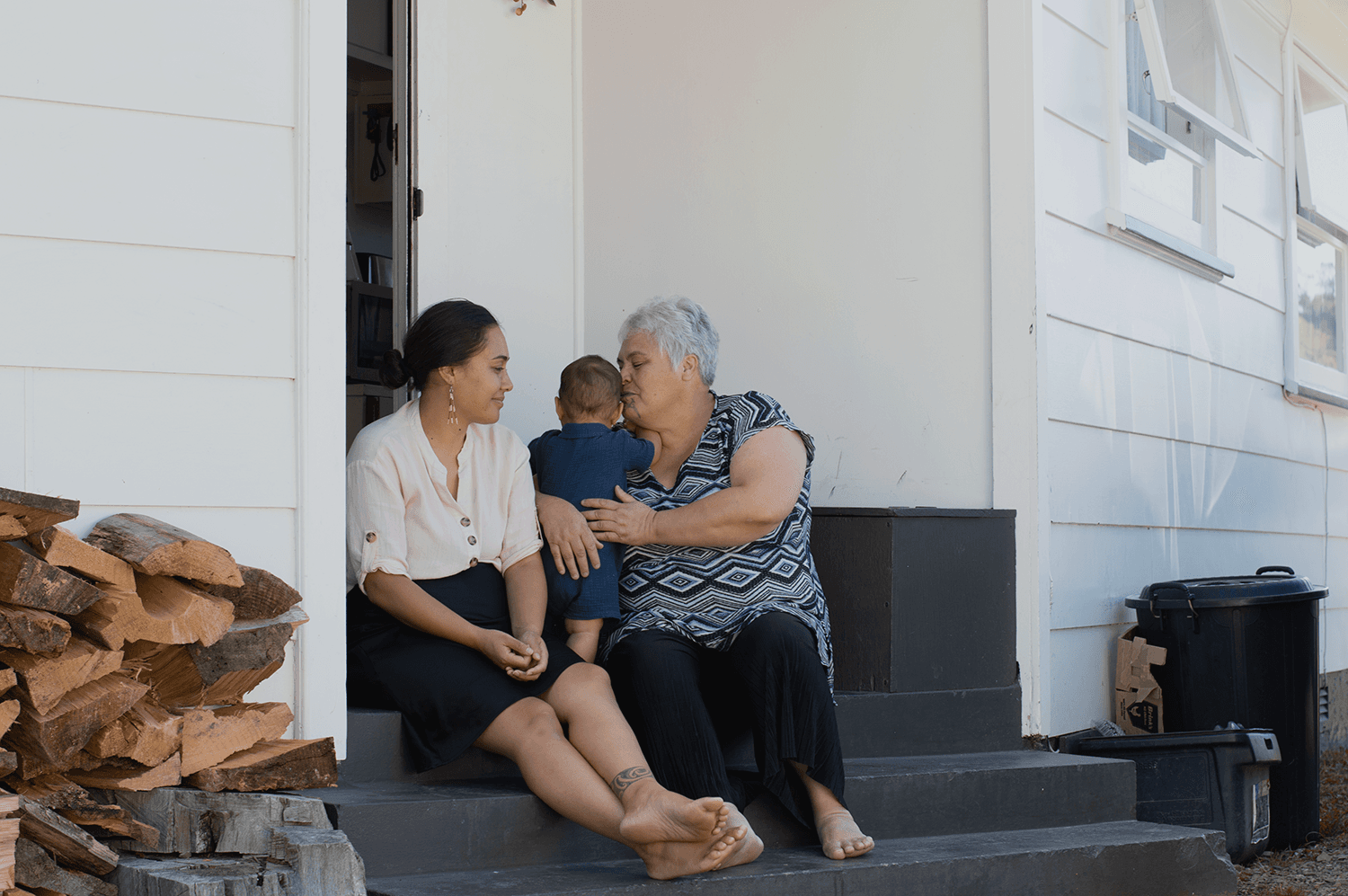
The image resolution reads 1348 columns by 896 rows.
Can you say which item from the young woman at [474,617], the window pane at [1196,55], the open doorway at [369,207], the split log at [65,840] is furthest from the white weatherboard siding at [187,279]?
the window pane at [1196,55]

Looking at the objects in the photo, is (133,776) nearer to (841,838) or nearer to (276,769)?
(276,769)

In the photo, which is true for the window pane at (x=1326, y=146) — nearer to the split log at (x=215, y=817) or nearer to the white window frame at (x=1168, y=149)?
the white window frame at (x=1168, y=149)

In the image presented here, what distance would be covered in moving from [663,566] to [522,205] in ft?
4.83

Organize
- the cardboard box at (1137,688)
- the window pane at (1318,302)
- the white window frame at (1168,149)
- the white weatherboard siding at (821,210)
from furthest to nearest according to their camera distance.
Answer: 1. the window pane at (1318,302)
2. the white window frame at (1168,149)
3. the cardboard box at (1137,688)
4. the white weatherboard siding at (821,210)

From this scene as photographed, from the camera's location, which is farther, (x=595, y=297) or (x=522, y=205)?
(x=595, y=297)

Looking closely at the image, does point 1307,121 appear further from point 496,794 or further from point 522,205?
point 496,794

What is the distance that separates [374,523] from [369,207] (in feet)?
10.0

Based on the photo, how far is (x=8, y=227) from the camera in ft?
7.38

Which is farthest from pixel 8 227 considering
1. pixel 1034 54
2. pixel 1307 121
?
pixel 1307 121

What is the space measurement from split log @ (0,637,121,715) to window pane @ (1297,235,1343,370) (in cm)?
512

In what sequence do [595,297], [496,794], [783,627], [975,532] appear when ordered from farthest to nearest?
1. [595,297]
2. [975,532]
3. [783,627]
4. [496,794]

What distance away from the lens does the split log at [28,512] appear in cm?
199

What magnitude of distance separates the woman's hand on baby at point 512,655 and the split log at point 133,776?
66cm

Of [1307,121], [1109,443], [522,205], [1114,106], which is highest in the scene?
[1307,121]
